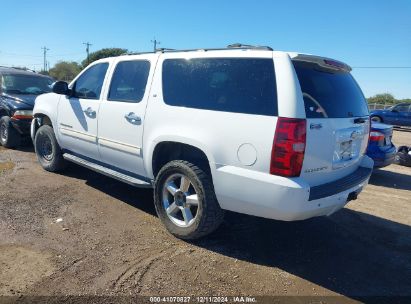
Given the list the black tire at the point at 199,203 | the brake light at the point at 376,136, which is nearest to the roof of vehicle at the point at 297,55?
the black tire at the point at 199,203

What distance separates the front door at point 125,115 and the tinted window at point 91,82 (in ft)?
1.01

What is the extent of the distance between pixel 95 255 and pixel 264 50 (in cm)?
257

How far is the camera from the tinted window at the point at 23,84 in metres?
8.92

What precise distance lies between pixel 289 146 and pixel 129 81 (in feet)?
8.08

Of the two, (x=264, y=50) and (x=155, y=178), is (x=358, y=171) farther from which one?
(x=155, y=178)

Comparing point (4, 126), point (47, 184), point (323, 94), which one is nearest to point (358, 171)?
point (323, 94)

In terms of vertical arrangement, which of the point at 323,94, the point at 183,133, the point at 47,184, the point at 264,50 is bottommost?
the point at 47,184

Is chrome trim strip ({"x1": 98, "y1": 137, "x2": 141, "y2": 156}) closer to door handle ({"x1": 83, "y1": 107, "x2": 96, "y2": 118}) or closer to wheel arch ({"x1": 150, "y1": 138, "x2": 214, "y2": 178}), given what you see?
wheel arch ({"x1": 150, "y1": 138, "x2": 214, "y2": 178})

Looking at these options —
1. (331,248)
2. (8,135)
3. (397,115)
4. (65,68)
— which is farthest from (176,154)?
(65,68)

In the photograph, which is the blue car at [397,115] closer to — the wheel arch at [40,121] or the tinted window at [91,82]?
the wheel arch at [40,121]

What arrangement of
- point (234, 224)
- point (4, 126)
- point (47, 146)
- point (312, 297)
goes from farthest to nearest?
1. point (4, 126)
2. point (47, 146)
3. point (234, 224)
4. point (312, 297)

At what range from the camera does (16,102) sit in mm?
8305

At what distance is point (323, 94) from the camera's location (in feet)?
11.9

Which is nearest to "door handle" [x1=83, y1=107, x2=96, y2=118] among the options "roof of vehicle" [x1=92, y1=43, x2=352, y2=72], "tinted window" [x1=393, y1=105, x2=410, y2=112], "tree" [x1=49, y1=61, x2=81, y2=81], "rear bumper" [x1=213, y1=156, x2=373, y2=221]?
"roof of vehicle" [x1=92, y1=43, x2=352, y2=72]
